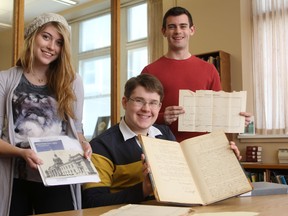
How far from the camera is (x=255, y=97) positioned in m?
4.81

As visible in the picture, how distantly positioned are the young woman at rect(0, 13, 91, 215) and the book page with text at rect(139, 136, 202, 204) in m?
0.37

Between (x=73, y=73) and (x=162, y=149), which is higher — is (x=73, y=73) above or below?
above

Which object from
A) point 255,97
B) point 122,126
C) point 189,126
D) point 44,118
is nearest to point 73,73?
point 44,118

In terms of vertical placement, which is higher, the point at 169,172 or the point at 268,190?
the point at 169,172

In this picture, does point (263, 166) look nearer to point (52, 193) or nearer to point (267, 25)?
point (267, 25)

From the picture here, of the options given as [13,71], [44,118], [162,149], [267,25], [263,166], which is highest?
[267,25]

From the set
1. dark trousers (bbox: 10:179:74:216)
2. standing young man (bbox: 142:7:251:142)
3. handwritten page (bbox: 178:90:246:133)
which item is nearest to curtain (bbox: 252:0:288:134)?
standing young man (bbox: 142:7:251:142)

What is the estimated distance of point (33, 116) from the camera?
1597mm

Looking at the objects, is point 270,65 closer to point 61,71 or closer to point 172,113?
point 172,113

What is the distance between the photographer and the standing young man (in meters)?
2.17

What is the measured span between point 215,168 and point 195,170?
→ 75 millimetres

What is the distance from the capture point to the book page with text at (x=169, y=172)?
3.80 feet

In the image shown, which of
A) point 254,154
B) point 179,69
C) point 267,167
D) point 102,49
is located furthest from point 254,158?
point 102,49

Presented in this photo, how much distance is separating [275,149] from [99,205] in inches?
146
